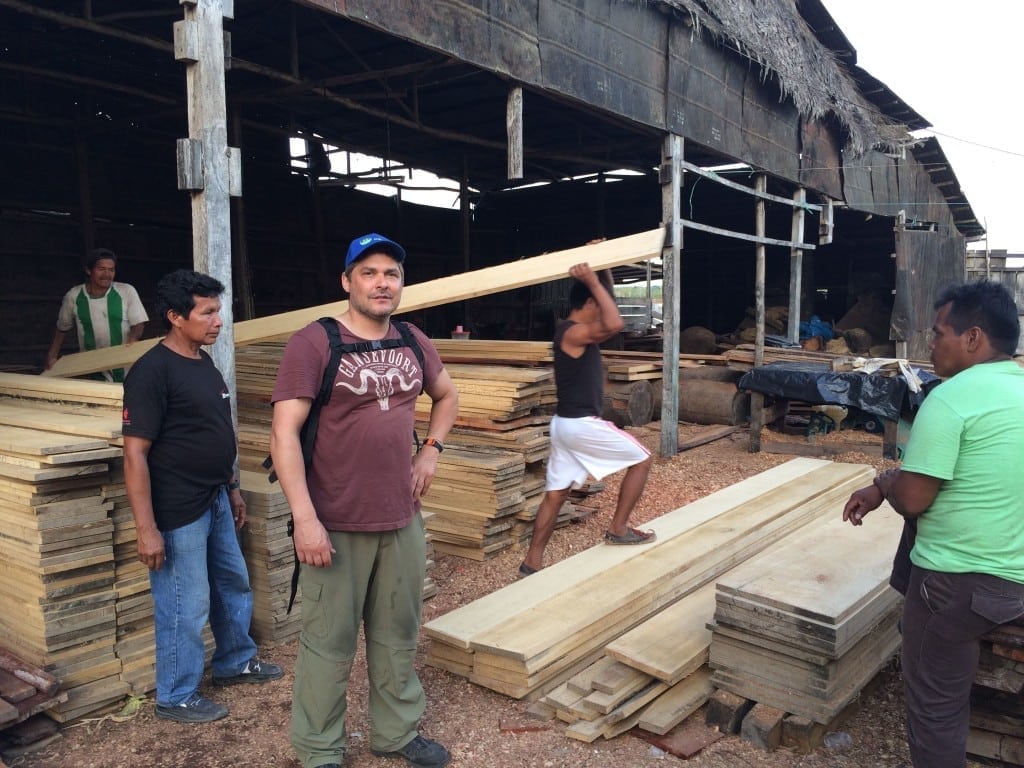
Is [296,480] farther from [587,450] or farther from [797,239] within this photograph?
[797,239]

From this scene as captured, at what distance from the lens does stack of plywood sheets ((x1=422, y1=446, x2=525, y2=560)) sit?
223 inches

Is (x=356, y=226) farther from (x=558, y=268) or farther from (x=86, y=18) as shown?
(x=558, y=268)

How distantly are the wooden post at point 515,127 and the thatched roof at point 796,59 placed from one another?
2.88 m

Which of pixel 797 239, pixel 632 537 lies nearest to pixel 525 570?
pixel 632 537

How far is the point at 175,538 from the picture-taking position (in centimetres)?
338

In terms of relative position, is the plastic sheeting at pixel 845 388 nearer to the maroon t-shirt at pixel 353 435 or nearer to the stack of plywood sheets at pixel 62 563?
the maroon t-shirt at pixel 353 435

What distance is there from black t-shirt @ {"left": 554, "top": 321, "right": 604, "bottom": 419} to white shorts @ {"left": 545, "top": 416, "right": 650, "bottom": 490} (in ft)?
0.22

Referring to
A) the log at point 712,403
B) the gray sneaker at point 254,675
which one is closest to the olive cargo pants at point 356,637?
the gray sneaker at point 254,675

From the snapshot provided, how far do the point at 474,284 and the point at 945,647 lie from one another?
303 cm

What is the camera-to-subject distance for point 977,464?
100.0 inches

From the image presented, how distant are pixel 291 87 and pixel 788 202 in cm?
783

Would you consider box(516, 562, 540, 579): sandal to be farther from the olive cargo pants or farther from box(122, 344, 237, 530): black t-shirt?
box(122, 344, 237, 530): black t-shirt

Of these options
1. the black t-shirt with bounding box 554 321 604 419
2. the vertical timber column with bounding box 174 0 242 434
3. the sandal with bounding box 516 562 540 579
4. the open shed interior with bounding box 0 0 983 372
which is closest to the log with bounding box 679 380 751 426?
the open shed interior with bounding box 0 0 983 372

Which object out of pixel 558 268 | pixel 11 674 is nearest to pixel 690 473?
pixel 558 268
